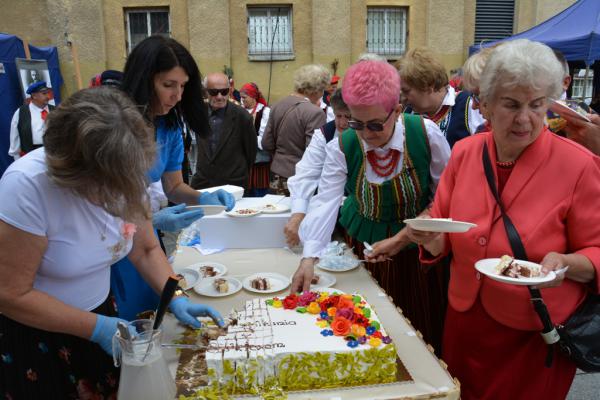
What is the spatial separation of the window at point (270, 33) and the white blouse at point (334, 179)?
26.8 ft

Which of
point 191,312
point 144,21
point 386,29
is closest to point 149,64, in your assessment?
point 191,312

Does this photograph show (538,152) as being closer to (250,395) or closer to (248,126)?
(250,395)

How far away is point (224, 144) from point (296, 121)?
2.25 ft

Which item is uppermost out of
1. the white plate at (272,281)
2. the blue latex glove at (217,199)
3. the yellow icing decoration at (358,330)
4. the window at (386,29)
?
the window at (386,29)

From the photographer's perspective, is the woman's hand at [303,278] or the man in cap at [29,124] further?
the man in cap at [29,124]

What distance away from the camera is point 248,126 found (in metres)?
4.26

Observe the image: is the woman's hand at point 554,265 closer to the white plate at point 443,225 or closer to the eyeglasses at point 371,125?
the white plate at point 443,225

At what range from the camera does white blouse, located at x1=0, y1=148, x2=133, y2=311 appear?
1103 mm

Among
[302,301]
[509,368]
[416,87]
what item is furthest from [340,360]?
[416,87]

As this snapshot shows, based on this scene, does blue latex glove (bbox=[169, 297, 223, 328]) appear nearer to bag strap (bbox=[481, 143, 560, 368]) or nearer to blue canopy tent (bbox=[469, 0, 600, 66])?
bag strap (bbox=[481, 143, 560, 368])

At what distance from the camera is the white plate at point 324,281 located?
6.05ft

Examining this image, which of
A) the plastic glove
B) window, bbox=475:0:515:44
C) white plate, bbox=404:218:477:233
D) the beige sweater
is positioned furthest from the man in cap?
window, bbox=475:0:515:44

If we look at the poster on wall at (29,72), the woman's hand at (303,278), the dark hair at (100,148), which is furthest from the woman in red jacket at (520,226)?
the poster on wall at (29,72)

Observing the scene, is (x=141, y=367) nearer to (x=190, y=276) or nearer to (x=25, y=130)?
(x=190, y=276)
